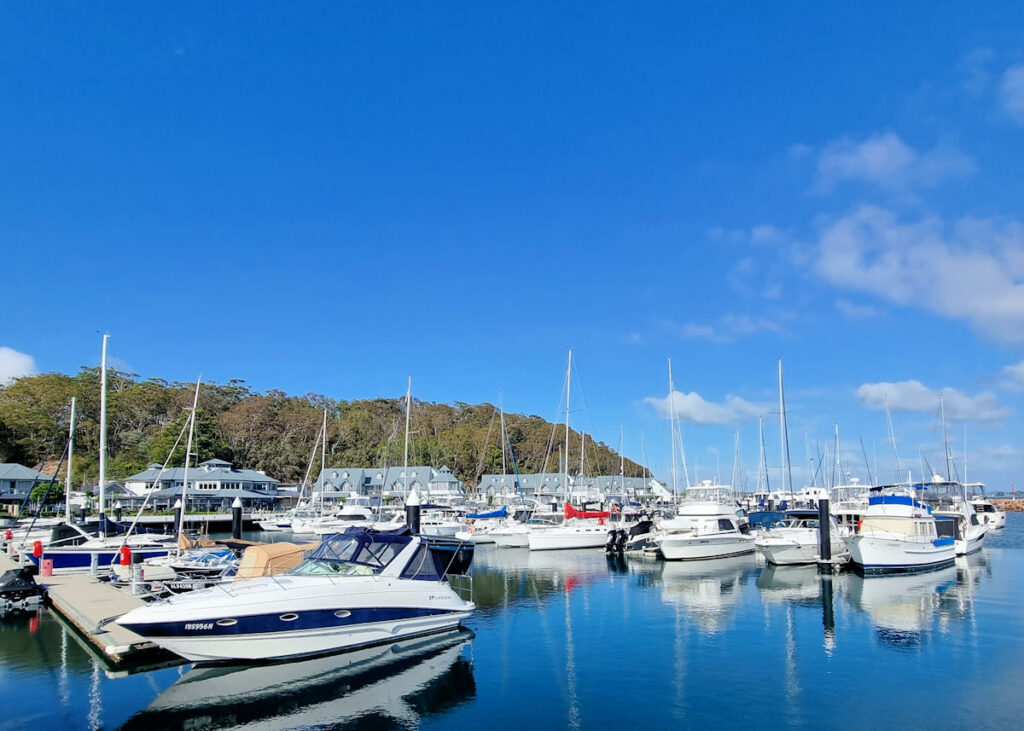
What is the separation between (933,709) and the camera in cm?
1421

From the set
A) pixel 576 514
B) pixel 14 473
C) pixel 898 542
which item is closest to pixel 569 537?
pixel 576 514

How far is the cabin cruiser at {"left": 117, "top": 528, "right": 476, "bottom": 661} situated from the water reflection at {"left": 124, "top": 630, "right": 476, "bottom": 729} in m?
0.51

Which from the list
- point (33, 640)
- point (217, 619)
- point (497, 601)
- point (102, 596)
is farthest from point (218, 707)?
point (497, 601)

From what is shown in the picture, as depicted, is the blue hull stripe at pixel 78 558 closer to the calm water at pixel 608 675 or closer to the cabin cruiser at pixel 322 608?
the calm water at pixel 608 675

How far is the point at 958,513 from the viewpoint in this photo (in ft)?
150

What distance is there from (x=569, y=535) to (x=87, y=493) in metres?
61.8

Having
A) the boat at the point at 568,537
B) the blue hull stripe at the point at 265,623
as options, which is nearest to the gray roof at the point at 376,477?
the boat at the point at 568,537

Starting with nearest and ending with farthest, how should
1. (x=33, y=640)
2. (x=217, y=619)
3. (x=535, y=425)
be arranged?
(x=217, y=619) < (x=33, y=640) < (x=535, y=425)

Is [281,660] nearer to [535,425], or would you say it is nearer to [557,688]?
[557,688]

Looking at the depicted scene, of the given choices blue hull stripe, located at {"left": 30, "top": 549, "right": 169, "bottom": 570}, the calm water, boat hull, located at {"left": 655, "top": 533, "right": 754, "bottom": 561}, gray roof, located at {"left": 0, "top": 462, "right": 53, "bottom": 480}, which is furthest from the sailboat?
gray roof, located at {"left": 0, "top": 462, "right": 53, "bottom": 480}

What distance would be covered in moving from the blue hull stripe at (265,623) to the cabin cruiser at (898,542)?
25.7 metres

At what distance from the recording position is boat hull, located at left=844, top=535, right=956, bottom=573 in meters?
33.2

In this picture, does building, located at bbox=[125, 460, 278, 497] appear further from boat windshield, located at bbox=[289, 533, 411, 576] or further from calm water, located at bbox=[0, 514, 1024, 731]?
boat windshield, located at bbox=[289, 533, 411, 576]

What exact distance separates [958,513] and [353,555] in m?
44.4
